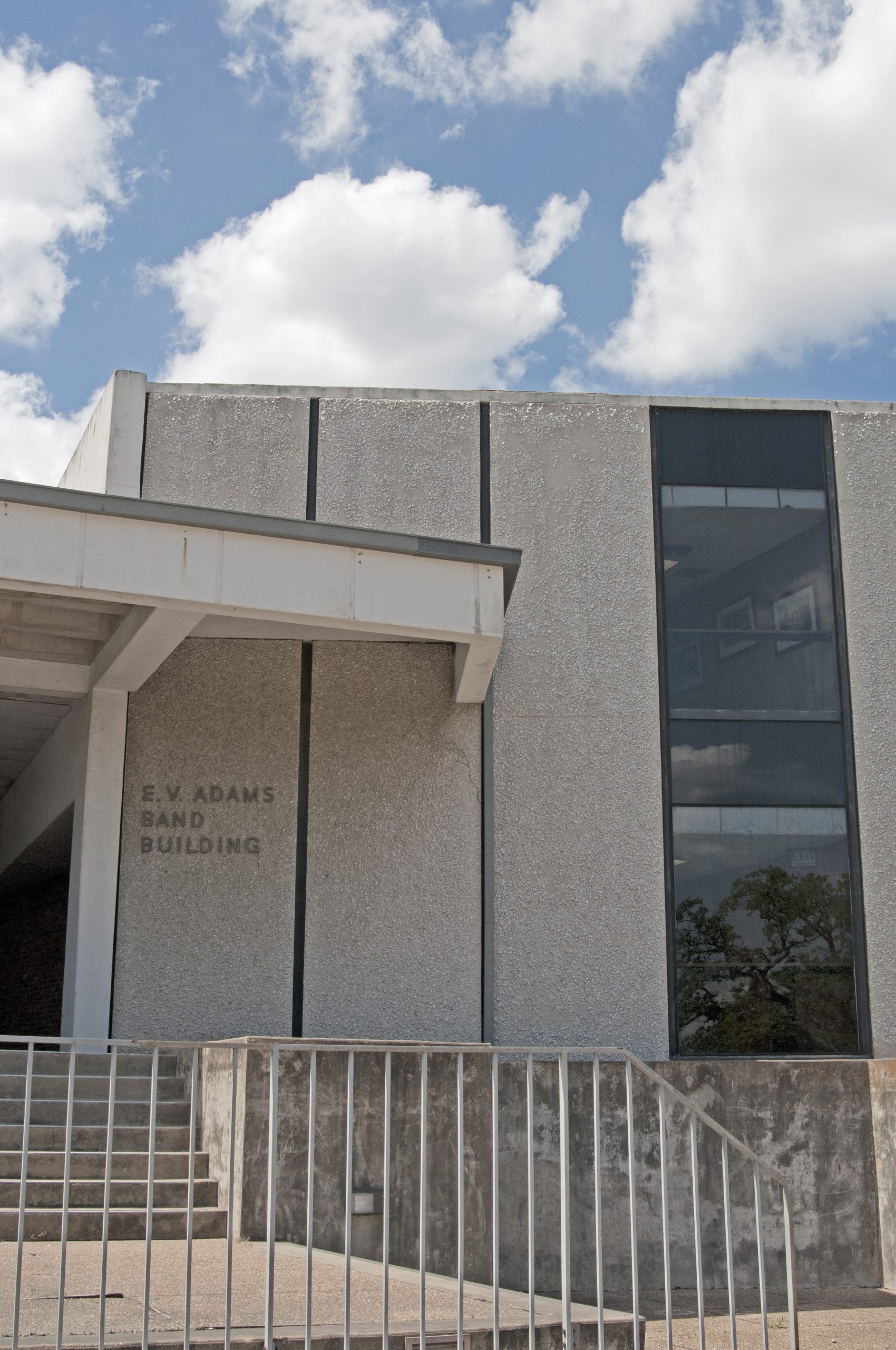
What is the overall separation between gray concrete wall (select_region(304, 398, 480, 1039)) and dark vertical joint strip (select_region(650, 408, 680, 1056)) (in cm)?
144

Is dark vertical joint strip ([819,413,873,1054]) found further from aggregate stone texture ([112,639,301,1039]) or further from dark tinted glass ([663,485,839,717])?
aggregate stone texture ([112,639,301,1039])

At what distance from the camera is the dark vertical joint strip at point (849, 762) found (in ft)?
31.4

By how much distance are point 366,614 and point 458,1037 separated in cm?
338

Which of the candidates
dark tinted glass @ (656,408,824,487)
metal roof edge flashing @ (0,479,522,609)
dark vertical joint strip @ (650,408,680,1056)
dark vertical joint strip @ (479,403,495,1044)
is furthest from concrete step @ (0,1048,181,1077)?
dark tinted glass @ (656,408,824,487)

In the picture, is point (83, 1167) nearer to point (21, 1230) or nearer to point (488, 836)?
point (21, 1230)

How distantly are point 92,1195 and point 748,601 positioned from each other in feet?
21.6

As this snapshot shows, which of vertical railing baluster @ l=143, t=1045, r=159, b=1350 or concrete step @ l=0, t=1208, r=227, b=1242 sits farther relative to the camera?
concrete step @ l=0, t=1208, r=227, b=1242

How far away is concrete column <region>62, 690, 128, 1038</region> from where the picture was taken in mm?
8953

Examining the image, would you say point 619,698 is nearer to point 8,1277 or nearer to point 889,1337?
point 889,1337

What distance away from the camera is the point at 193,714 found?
31.5ft

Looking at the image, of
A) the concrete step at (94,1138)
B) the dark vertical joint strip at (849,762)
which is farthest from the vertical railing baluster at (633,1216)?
the dark vertical joint strip at (849,762)

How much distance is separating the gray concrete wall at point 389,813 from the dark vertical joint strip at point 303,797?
46mm

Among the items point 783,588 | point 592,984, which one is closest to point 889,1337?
point 592,984

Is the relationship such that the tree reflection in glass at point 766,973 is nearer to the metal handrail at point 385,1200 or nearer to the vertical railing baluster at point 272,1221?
the metal handrail at point 385,1200
